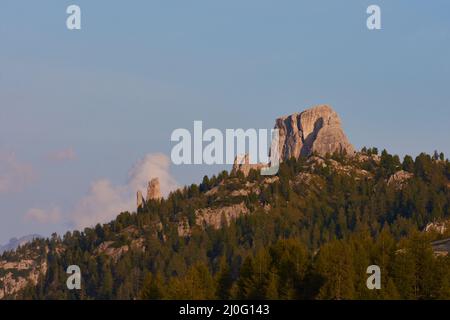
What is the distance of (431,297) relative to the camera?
169 m

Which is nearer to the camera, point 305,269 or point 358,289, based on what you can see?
point 358,289

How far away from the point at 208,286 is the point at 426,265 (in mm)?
39327

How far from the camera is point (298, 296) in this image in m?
178

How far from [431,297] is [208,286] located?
133ft
